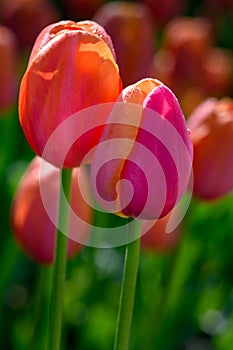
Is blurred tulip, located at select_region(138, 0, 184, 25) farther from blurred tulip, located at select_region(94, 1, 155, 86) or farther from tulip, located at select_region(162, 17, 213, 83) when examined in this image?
blurred tulip, located at select_region(94, 1, 155, 86)

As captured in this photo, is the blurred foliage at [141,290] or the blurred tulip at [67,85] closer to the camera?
the blurred tulip at [67,85]

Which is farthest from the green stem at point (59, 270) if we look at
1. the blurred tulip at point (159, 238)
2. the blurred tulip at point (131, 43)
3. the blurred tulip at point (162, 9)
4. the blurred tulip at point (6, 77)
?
the blurred tulip at point (162, 9)

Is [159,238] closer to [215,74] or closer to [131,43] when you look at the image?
[131,43]

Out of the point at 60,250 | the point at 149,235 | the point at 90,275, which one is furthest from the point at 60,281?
the point at 90,275

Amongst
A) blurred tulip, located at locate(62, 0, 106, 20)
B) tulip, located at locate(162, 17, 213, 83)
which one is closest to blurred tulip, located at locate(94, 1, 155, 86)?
tulip, located at locate(162, 17, 213, 83)

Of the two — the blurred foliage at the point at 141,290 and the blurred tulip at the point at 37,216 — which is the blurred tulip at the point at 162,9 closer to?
the blurred foliage at the point at 141,290

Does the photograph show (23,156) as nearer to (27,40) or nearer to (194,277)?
(27,40)
